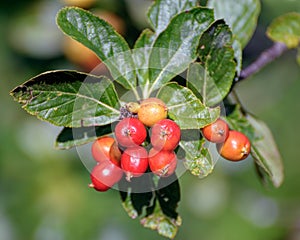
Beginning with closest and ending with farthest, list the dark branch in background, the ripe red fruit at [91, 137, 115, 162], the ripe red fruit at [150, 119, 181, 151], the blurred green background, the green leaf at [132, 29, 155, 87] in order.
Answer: the ripe red fruit at [150, 119, 181, 151]
the ripe red fruit at [91, 137, 115, 162]
the green leaf at [132, 29, 155, 87]
the dark branch in background
the blurred green background

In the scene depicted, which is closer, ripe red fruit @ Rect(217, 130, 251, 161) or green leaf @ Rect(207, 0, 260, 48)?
ripe red fruit @ Rect(217, 130, 251, 161)

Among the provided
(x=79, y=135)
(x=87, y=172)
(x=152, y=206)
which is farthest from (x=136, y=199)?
(x=87, y=172)

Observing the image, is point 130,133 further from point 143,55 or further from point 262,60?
point 262,60

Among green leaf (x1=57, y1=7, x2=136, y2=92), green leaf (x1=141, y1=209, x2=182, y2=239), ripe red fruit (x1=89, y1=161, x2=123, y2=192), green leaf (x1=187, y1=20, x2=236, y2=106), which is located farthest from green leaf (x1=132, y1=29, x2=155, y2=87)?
green leaf (x1=141, y1=209, x2=182, y2=239)

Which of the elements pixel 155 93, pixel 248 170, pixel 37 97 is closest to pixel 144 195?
pixel 155 93

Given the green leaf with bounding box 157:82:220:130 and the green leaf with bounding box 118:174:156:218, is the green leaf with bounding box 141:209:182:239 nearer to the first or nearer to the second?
the green leaf with bounding box 118:174:156:218

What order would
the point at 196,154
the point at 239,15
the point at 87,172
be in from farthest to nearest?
the point at 87,172, the point at 239,15, the point at 196,154

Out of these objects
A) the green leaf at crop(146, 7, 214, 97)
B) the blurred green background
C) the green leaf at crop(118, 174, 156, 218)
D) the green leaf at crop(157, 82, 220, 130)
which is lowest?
the blurred green background
